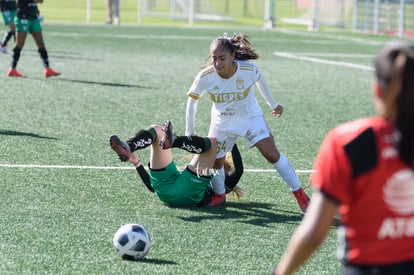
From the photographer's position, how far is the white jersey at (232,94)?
819 centimetres

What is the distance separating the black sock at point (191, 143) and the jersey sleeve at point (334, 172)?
4.65 m

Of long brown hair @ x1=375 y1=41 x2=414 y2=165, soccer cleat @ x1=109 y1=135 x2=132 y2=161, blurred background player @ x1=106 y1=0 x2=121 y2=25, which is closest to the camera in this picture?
long brown hair @ x1=375 y1=41 x2=414 y2=165

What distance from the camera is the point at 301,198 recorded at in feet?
26.8

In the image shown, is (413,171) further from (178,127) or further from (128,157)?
(178,127)

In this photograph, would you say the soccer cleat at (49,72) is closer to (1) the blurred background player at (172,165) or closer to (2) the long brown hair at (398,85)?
(1) the blurred background player at (172,165)

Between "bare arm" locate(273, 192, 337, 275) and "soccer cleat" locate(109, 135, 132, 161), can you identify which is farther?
"soccer cleat" locate(109, 135, 132, 161)

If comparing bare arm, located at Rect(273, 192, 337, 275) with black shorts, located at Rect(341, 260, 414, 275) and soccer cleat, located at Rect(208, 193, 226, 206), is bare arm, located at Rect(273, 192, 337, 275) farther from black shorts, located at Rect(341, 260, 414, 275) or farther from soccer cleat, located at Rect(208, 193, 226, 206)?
soccer cleat, located at Rect(208, 193, 226, 206)

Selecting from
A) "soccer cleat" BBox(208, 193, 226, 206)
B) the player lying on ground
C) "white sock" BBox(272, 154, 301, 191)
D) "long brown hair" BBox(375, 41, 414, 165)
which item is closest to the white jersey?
the player lying on ground

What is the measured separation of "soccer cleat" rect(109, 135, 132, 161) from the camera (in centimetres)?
788

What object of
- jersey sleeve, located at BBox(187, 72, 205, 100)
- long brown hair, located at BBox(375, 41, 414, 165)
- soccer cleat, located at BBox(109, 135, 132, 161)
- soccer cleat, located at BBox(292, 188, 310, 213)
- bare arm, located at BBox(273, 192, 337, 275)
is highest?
long brown hair, located at BBox(375, 41, 414, 165)

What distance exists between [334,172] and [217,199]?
16.5 ft

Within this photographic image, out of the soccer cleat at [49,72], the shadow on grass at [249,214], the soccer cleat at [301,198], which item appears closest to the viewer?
the shadow on grass at [249,214]

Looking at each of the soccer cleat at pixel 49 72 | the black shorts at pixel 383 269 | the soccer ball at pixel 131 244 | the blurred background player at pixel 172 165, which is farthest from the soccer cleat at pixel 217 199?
the soccer cleat at pixel 49 72

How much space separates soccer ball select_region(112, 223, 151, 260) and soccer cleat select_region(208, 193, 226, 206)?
1830 mm
